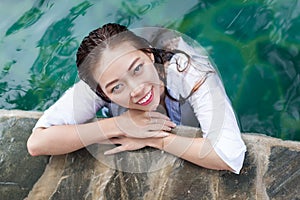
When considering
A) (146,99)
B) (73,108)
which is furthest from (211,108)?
(73,108)

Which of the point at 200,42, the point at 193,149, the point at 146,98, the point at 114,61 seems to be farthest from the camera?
the point at 200,42

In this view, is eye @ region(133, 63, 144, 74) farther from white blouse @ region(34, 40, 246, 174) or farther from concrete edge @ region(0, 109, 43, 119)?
concrete edge @ region(0, 109, 43, 119)

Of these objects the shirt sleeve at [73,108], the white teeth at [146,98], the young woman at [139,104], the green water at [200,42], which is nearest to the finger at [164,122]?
the young woman at [139,104]

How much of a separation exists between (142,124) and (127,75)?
38 centimetres

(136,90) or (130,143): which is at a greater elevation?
(136,90)

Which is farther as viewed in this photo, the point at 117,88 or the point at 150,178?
the point at 150,178

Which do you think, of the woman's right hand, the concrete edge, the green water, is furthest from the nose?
the green water

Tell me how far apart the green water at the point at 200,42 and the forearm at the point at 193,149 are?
47.8 inches

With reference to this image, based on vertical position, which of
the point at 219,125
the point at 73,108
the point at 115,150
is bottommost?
the point at 115,150

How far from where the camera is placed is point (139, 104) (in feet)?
9.20

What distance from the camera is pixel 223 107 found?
290 cm

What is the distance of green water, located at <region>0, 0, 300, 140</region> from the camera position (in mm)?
4105

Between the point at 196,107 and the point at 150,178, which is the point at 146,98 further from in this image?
the point at 150,178

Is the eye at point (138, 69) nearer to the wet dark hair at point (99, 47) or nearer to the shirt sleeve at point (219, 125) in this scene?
the wet dark hair at point (99, 47)
